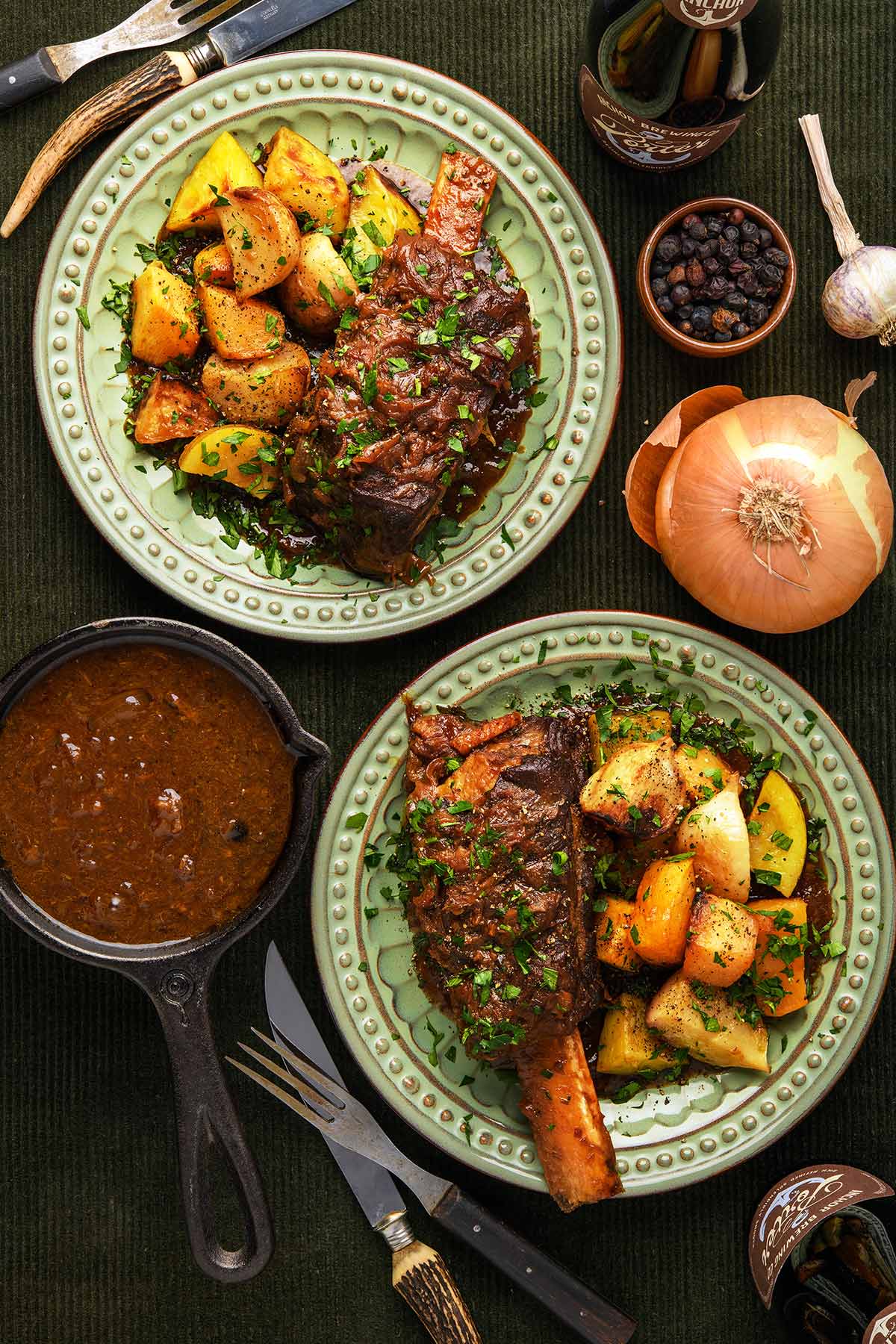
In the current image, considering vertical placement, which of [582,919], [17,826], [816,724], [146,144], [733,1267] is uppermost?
[146,144]

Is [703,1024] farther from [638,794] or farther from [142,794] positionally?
[142,794]

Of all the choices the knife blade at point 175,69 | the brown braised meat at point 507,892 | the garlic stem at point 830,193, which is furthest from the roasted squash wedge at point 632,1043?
the knife blade at point 175,69

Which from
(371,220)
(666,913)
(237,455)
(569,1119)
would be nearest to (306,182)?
(371,220)

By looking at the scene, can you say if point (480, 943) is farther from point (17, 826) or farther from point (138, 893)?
point (17, 826)

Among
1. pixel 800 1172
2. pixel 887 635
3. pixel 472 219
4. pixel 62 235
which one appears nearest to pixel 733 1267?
pixel 800 1172

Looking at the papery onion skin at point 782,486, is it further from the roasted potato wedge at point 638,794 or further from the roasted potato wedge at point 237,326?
the roasted potato wedge at point 237,326

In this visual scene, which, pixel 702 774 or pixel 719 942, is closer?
pixel 719 942

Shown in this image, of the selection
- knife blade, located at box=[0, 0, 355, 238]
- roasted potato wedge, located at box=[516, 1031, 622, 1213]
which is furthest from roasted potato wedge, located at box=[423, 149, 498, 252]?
roasted potato wedge, located at box=[516, 1031, 622, 1213]
